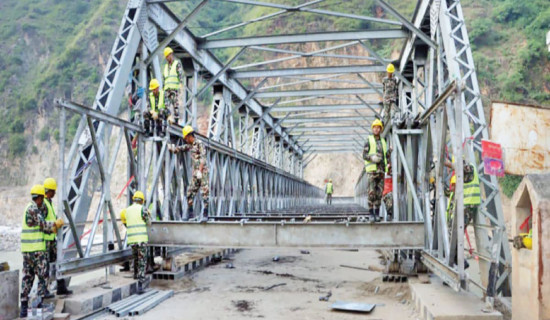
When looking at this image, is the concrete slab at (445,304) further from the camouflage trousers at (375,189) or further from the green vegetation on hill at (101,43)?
the green vegetation on hill at (101,43)

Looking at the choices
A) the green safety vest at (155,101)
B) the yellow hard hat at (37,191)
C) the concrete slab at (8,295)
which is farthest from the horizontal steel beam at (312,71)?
the concrete slab at (8,295)

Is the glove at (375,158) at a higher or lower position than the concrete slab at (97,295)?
higher

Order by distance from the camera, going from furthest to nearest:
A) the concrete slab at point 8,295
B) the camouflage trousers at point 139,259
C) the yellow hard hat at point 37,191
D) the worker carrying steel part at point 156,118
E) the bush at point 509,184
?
the bush at point 509,184 < the worker carrying steel part at point 156,118 < the camouflage trousers at point 139,259 < the yellow hard hat at point 37,191 < the concrete slab at point 8,295

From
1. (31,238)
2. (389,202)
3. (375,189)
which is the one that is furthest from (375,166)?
(31,238)

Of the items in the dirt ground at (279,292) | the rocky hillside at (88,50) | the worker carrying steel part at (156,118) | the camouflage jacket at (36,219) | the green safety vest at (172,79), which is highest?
the rocky hillside at (88,50)

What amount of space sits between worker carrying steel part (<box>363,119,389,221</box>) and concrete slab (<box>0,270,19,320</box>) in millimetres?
5479

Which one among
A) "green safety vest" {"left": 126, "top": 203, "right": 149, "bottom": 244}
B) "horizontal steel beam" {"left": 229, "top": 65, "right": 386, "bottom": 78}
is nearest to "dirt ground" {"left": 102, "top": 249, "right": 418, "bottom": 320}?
"green safety vest" {"left": 126, "top": 203, "right": 149, "bottom": 244}

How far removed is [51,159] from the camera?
185 feet

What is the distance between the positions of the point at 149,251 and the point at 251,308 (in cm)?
276

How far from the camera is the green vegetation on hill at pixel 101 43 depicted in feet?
135

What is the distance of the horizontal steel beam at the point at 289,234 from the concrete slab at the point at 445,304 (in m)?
1.06

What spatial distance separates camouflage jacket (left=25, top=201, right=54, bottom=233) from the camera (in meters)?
6.65

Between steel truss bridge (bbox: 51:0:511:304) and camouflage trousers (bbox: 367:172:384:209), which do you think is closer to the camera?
steel truss bridge (bbox: 51:0:511:304)

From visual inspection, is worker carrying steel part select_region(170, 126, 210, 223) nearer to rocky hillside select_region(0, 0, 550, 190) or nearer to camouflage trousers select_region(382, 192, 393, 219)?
A: camouflage trousers select_region(382, 192, 393, 219)
